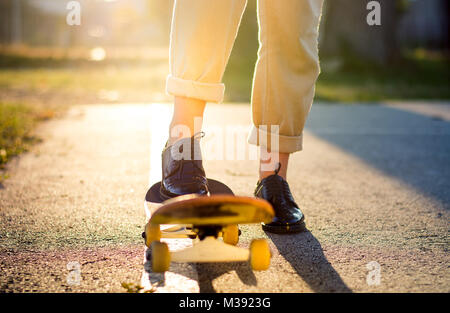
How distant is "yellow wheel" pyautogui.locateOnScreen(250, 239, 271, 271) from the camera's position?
1.31 m

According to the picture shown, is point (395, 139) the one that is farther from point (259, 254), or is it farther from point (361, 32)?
point (361, 32)

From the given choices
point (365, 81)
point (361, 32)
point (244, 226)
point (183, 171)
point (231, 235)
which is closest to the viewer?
point (231, 235)

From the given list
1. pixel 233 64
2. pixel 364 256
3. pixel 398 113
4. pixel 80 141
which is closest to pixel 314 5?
pixel 364 256

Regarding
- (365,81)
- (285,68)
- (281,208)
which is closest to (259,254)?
(281,208)

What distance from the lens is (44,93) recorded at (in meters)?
6.79

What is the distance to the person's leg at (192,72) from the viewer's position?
167cm

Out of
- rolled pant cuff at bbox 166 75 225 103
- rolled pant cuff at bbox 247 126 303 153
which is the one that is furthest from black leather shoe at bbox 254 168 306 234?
rolled pant cuff at bbox 166 75 225 103

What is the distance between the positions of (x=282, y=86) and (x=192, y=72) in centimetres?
33

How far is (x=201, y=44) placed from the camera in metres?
1.68

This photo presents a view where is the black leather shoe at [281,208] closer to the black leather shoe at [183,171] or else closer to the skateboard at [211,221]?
the black leather shoe at [183,171]

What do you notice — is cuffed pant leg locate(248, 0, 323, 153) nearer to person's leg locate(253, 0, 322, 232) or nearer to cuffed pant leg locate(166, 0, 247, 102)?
person's leg locate(253, 0, 322, 232)

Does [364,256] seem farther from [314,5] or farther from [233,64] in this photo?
[233,64]

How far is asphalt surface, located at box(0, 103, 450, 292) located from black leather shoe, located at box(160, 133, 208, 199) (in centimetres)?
17

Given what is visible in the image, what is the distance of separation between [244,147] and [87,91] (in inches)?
177
